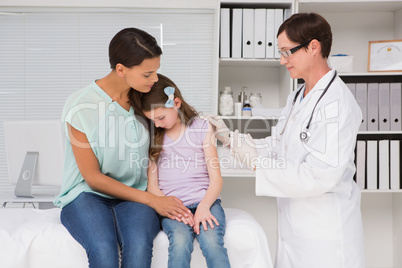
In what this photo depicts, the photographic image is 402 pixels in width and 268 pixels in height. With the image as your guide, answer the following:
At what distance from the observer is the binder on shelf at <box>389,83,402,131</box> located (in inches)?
105

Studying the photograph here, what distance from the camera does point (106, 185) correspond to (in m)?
1.53

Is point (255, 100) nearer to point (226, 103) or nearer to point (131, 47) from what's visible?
point (226, 103)

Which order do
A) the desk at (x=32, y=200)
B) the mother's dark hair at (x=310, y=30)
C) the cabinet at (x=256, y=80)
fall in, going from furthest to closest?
the cabinet at (x=256, y=80) < the desk at (x=32, y=200) < the mother's dark hair at (x=310, y=30)

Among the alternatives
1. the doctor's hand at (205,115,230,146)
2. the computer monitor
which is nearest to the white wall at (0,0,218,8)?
the computer monitor

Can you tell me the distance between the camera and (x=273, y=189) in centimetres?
152

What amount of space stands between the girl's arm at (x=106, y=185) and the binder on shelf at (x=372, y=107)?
1.61 meters

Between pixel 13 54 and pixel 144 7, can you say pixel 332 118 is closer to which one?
pixel 144 7

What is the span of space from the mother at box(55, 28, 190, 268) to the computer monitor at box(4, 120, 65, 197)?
30.9 inches

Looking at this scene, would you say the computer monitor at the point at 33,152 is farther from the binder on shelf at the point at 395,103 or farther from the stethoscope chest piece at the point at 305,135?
the binder on shelf at the point at 395,103

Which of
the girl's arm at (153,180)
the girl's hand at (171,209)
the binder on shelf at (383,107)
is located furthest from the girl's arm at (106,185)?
the binder on shelf at (383,107)

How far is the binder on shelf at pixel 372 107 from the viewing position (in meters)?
2.69

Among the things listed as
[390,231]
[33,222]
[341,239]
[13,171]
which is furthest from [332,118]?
[390,231]

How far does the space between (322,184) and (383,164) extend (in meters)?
1.46

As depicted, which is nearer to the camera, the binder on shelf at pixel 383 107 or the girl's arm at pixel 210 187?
the girl's arm at pixel 210 187
